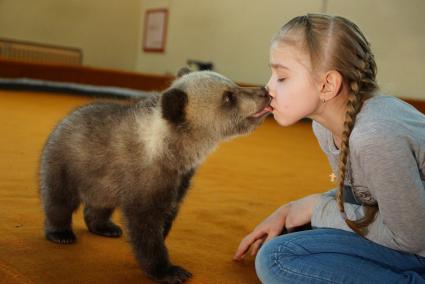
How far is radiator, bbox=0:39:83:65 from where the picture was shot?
12.8 meters

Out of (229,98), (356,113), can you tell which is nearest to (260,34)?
(229,98)

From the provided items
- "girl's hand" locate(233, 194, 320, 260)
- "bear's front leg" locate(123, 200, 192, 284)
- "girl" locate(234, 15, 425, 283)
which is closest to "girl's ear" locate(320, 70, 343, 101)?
"girl" locate(234, 15, 425, 283)

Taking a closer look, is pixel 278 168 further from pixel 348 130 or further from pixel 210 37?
pixel 210 37

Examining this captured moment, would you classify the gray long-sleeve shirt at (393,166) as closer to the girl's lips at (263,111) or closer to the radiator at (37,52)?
the girl's lips at (263,111)

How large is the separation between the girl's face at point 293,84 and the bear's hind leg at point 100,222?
3.30ft

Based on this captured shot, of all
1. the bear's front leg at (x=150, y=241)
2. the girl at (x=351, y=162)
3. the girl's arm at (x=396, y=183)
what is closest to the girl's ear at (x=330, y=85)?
the girl at (x=351, y=162)

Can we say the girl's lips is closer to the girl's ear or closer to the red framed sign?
the girl's ear

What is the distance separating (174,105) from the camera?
7.06 feet

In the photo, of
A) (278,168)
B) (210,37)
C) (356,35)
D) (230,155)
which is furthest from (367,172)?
(210,37)

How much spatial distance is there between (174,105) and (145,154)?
0.23m

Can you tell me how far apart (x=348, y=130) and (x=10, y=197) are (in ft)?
6.28

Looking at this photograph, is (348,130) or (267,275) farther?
(267,275)

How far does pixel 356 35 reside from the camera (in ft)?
6.23

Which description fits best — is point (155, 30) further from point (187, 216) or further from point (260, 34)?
point (187, 216)
